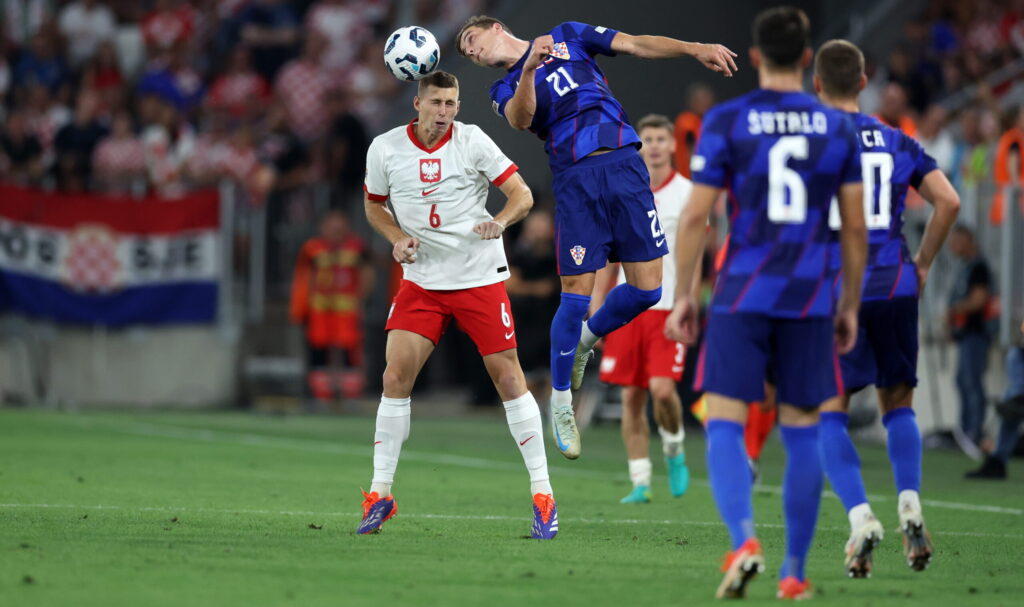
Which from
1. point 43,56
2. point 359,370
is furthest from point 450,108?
point 43,56

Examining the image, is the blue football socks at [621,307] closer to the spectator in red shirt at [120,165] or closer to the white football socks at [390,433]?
the white football socks at [390,433]

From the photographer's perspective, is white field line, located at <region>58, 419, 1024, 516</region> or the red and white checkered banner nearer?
white field line, located at <region>58, 419, 1024, 516</region>

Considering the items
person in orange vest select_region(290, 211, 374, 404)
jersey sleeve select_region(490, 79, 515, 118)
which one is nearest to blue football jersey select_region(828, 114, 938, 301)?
jersey sleeve select_region(490, 79, 515, 118)

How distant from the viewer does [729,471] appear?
631 centimetres

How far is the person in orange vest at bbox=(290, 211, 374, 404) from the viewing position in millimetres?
21281

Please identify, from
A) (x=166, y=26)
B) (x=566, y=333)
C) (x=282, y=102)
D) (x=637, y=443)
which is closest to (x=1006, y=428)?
(x=637, y=443)

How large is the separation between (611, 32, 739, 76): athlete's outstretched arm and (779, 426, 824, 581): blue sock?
290 cm

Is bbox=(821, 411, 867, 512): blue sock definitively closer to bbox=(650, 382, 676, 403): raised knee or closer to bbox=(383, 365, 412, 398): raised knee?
bbox=(383, 365, 412, 398): raised knee

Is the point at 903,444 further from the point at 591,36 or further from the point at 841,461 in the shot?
the point at 591,36

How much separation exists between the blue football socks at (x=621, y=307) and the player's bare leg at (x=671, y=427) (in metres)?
1.95

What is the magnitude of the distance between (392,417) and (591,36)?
256cm

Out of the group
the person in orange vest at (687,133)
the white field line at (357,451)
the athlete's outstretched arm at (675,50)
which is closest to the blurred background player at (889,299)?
the athlete's outstretched arm at (675,50)

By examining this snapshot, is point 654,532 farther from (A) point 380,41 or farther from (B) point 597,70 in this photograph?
(A) point 380,41

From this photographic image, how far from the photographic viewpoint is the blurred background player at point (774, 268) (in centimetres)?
618
